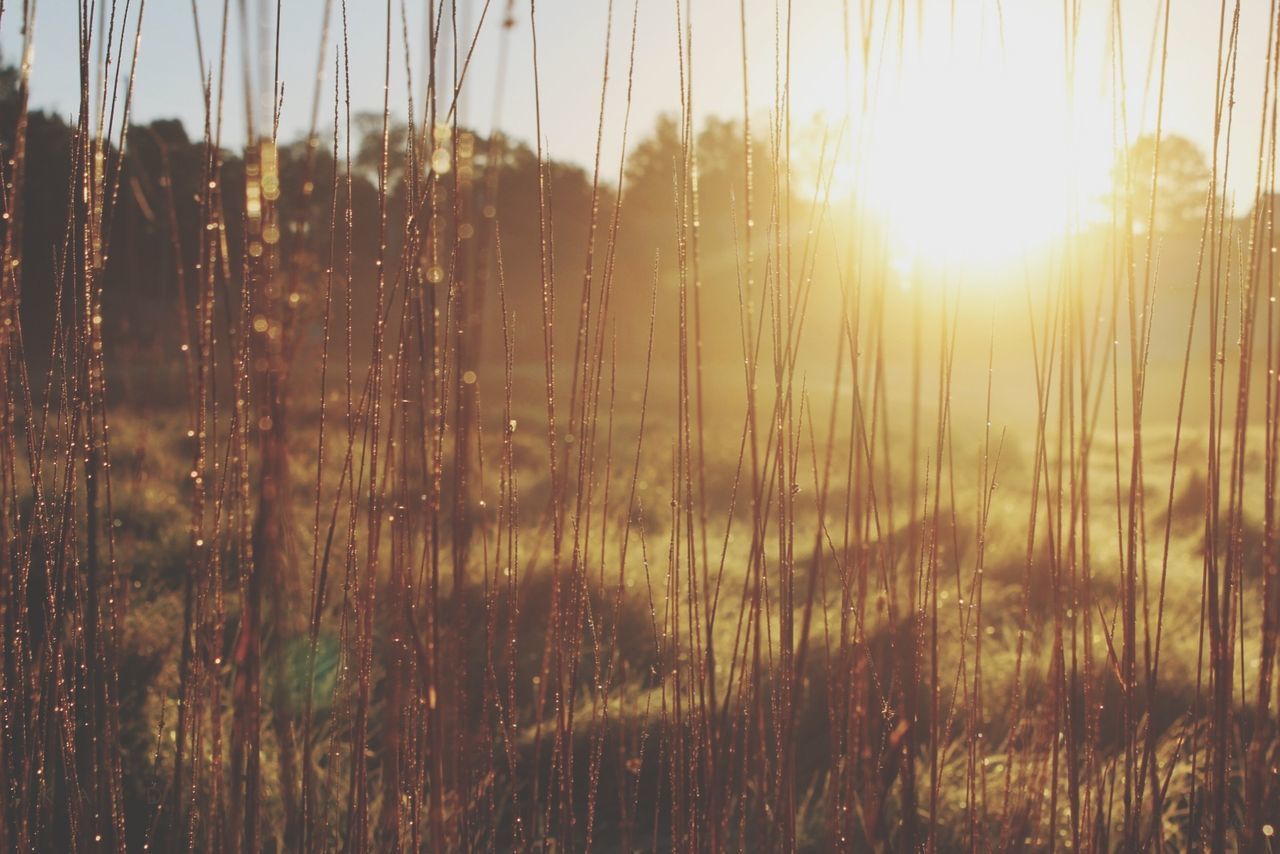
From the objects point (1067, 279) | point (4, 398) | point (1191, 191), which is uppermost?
point (1191, 191)

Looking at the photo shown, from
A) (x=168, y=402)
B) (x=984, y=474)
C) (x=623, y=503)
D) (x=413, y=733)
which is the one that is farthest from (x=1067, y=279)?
(x=168, y=402)

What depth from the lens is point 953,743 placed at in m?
1.94

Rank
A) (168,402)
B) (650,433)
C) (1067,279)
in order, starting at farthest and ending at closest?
(650,433) < (168,402) < (1067,279)

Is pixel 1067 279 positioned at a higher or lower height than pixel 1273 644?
higher

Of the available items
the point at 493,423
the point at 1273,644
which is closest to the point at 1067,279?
the point at 1273,644

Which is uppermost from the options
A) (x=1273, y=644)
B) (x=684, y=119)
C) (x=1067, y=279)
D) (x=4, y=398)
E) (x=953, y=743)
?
(x=684, y=119)

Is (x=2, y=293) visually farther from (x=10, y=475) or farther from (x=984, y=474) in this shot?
(x=984, y=474)

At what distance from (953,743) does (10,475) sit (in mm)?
1793

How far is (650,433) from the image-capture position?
289 inches

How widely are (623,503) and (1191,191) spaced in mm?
10707

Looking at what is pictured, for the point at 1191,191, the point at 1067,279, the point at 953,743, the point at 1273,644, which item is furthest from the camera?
the point at 1191,191

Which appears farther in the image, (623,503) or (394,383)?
(623,503)

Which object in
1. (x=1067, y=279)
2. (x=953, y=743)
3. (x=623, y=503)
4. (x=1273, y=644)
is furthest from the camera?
(x=623, y=503)

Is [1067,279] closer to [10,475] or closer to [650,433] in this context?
[10,475]
